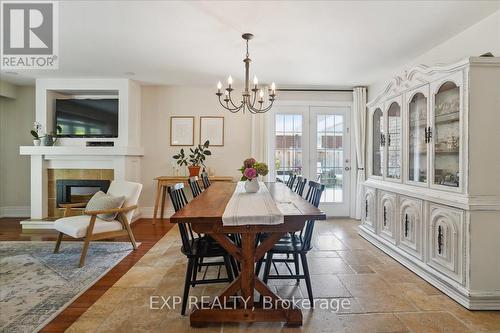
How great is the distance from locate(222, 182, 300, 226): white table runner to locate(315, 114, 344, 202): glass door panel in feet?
10.5

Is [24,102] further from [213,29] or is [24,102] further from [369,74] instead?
[369,74]

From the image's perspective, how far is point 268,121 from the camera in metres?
5.12

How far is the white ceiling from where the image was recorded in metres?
2.49

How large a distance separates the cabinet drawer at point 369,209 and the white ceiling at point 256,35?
1846 millimetres

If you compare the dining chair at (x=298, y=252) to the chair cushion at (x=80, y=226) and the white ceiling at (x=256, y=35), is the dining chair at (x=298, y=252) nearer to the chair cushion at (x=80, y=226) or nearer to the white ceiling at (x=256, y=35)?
the white ceiling at (x=256, y=35)

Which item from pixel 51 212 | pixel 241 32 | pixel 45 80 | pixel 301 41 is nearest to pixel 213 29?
pixel 241 32

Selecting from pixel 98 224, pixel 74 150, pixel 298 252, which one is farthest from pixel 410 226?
pixel 74 150

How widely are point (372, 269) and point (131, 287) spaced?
7.84ft

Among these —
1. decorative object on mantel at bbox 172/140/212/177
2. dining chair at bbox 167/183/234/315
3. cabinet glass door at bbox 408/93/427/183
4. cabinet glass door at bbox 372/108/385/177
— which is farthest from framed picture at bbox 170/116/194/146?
cabinet glass door at bbox 408/93/427/183

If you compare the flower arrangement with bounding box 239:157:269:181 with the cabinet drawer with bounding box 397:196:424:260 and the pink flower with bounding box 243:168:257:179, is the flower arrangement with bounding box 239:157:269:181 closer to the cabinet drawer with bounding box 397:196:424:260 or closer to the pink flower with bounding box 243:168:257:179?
the pink flower with bounding box 243:168:257:179

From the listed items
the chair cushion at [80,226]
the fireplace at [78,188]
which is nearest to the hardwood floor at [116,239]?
the chair cushion at [80,226]

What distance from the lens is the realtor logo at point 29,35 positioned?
262 centimetres

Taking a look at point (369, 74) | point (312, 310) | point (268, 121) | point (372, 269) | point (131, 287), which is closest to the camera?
point (312, 310)

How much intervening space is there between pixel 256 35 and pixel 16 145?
5245 mm
